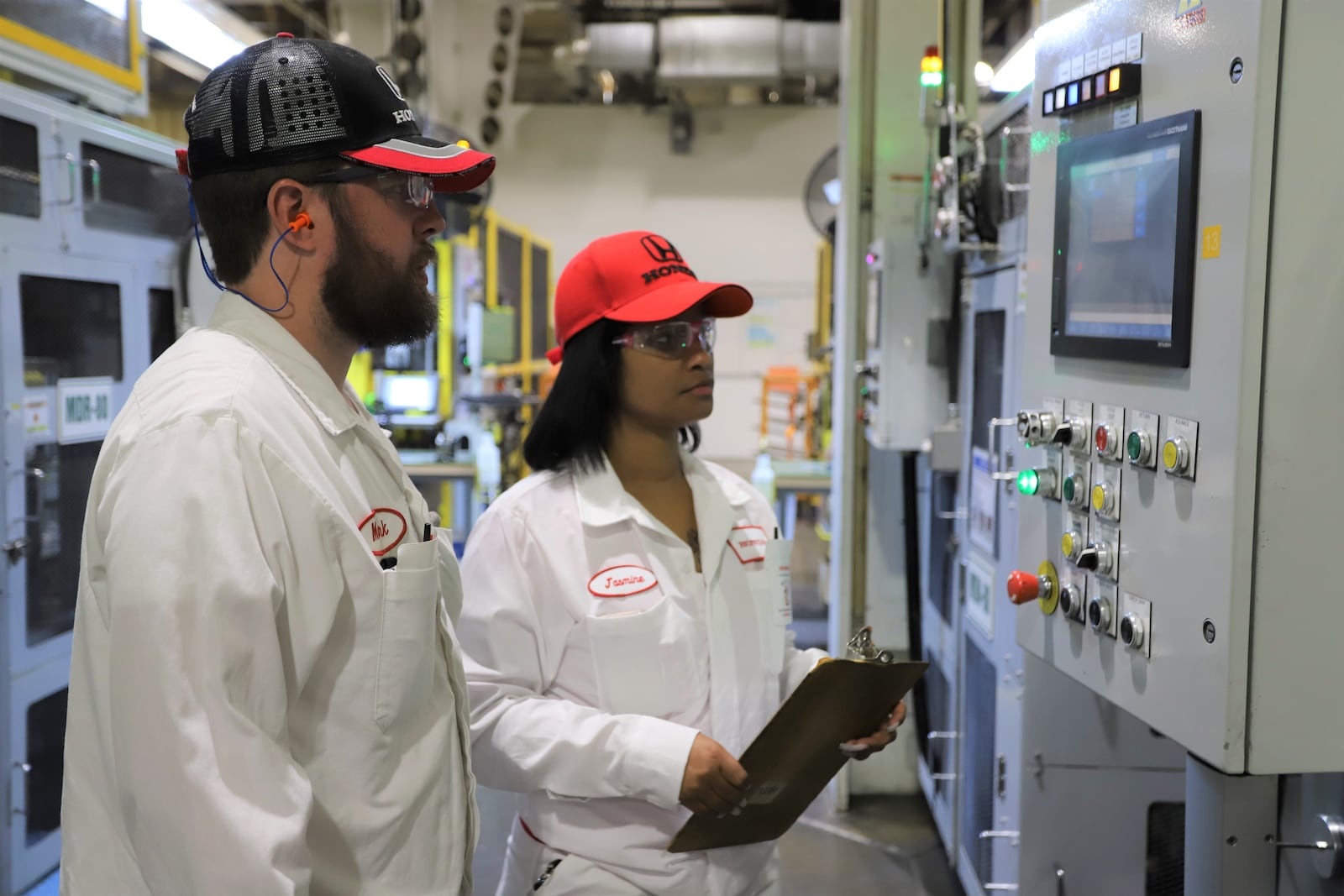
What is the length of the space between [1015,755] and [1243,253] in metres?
1.50

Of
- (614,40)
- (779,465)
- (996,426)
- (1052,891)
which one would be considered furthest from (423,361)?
(1052,891)

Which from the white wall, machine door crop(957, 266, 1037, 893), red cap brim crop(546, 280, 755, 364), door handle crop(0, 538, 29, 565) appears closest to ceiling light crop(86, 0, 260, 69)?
door handle crop(0, 538, 29, 565)

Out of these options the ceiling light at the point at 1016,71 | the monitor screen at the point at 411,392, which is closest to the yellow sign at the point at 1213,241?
the ceiling light at the point at 1016,71

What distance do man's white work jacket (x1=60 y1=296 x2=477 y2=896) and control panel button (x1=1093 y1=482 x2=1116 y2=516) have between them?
899 mm

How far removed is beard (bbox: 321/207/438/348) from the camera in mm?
1116

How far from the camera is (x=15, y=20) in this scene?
2725 millimetres

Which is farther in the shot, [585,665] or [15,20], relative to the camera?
[15,20]

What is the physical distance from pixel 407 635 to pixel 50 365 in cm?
237

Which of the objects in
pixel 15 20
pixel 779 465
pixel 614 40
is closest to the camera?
pixel 15 20

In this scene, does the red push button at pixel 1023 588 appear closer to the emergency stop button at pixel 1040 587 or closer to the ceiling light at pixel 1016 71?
the emergency stop button at pixel 1040 587

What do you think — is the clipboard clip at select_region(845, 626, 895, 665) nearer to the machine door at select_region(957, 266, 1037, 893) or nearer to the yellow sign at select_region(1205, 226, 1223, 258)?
the yellow sign at select_region(1205, 226, 1223, 258)

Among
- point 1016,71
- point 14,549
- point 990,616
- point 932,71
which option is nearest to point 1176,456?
point 990,616

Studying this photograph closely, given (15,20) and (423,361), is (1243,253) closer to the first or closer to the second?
(15,20)

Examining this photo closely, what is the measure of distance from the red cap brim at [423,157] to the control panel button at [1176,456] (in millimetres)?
876
